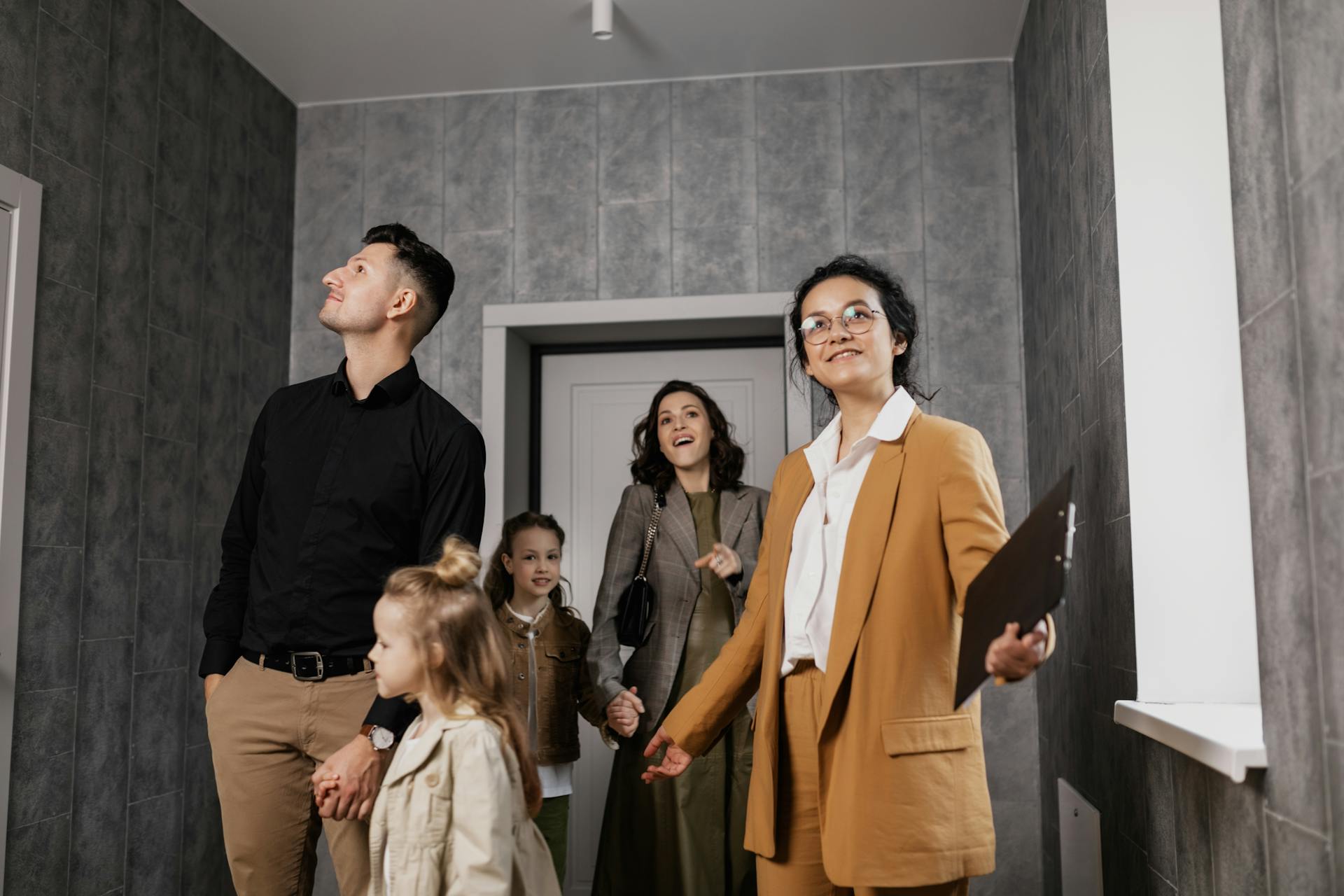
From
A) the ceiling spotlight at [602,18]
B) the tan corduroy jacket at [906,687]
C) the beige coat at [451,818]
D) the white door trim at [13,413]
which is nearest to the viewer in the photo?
the tan corduroy jacket at [906,687]

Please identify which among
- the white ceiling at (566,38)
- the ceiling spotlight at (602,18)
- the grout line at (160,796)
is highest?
the white ceiling at (566,38)

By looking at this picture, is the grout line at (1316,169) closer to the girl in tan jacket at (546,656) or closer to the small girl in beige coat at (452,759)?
the small girl in beige coat at (452,759)

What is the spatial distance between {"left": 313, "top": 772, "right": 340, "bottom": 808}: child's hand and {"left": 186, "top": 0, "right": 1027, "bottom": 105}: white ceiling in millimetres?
2386

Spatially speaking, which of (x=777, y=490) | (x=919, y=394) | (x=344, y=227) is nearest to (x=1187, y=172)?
(x=919, y=394)

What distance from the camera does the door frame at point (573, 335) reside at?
3.55 meters

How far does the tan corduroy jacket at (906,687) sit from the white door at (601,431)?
214 cm

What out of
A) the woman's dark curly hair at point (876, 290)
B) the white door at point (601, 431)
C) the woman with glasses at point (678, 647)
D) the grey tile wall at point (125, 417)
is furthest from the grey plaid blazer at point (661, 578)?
the grey tile wall at point (125, 417)

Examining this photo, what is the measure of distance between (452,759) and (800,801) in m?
0.52

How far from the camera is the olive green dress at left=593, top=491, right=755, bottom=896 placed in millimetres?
2686

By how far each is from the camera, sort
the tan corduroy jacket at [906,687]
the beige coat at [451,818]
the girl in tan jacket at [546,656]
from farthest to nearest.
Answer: the girl in tan jacket at [546,656] < the beige coat at [451,818] < the tan corduroy jacket at [906,687]

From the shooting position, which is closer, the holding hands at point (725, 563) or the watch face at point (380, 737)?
the watch face at point (380, 737)

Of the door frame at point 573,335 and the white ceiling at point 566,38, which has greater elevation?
the white ceiling at point 566,38

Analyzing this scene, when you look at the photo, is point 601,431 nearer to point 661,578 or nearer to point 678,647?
point 661,578

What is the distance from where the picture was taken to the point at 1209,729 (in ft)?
4.88
